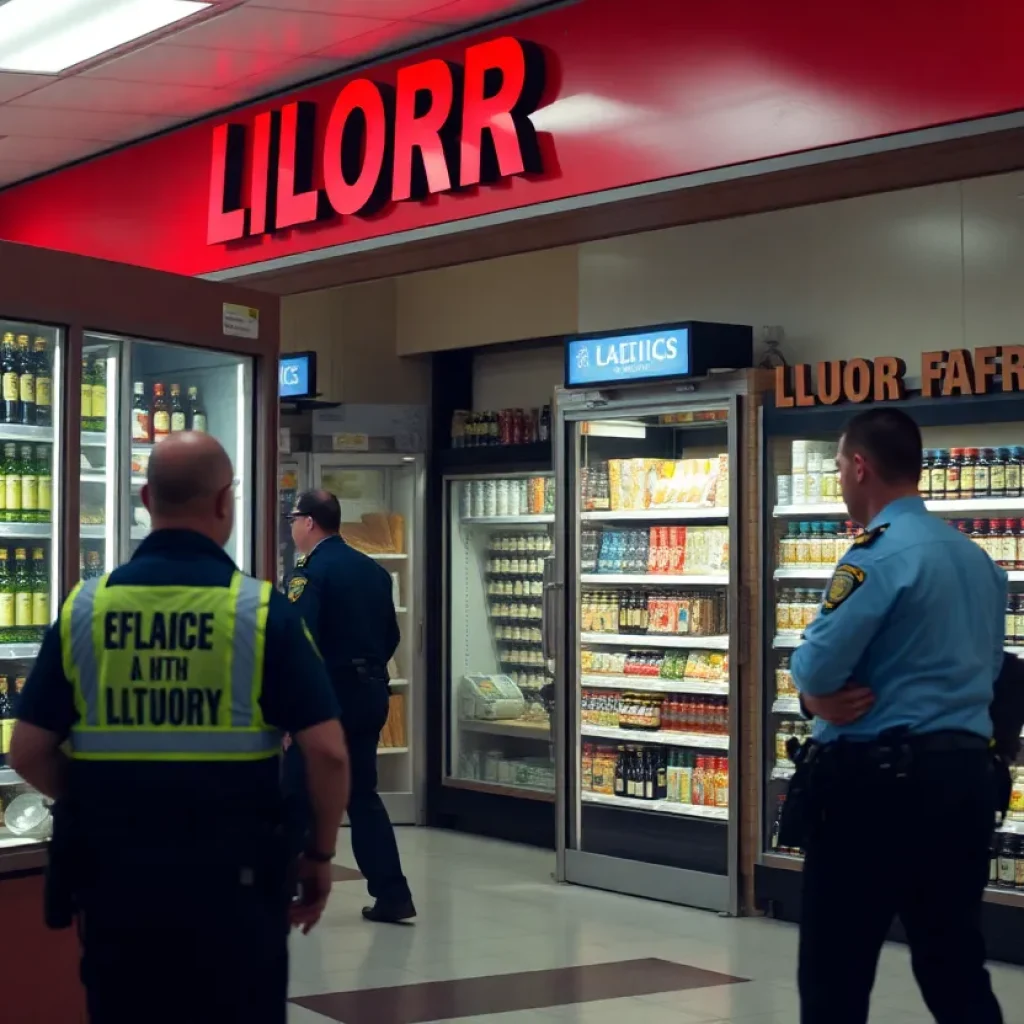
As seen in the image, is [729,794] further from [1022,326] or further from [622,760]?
[1022,326]

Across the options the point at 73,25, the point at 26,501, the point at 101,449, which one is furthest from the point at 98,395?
the point at 73,25

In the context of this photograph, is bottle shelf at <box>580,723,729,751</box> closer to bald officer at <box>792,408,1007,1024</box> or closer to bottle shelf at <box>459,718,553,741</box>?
bottle shelf at <box>459,718,553,741</box>

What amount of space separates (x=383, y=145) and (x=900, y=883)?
4.39 meters

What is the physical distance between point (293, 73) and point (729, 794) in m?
3.61

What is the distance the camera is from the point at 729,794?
7316 millimetres

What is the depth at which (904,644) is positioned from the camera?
3.62 metres

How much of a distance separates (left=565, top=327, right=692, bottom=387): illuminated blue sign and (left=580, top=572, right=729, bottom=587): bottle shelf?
0.89 m

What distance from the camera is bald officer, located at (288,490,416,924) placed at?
6.96m

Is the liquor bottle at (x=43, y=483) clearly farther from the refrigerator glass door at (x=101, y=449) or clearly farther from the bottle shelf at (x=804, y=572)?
the bottle shelf at (x=804, y=572)

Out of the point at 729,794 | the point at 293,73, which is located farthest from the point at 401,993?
the point at 293,73

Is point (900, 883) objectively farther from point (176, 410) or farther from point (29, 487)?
point (176, 410)

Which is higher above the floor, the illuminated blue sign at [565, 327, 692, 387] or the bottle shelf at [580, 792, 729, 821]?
the illuminated blue sign at [565, 327, 692, 387]

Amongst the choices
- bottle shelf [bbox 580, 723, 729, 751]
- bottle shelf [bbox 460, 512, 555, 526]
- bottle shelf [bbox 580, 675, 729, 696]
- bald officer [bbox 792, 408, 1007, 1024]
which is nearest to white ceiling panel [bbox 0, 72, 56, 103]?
bottle shelf [bbox 460, 512, 555, 526]

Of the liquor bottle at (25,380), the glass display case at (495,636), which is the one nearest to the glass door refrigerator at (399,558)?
the glass display case at (495,636)
